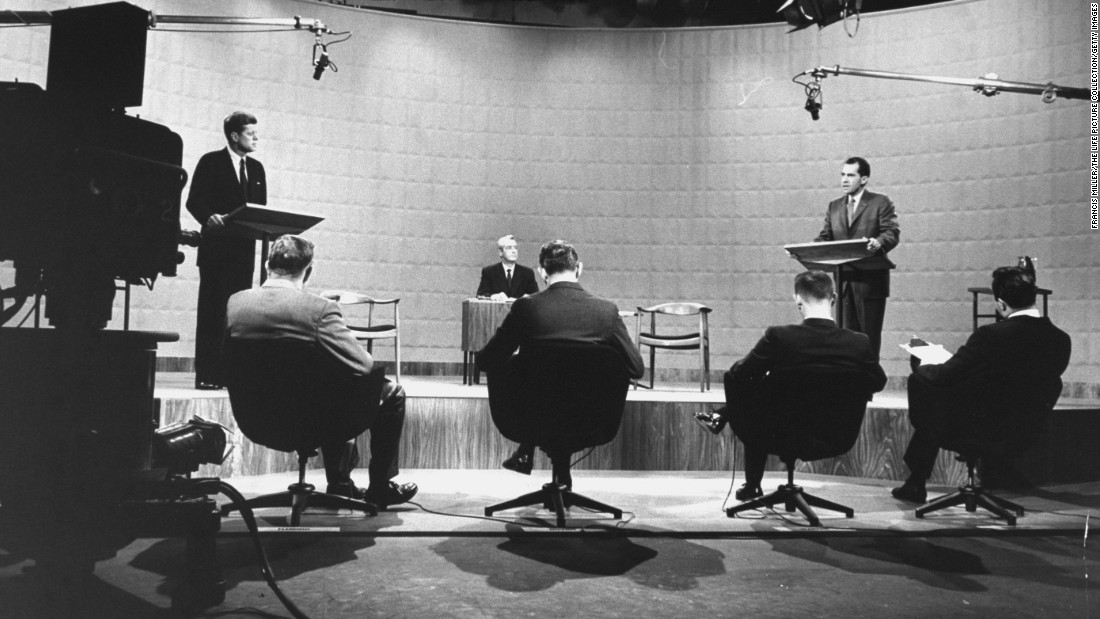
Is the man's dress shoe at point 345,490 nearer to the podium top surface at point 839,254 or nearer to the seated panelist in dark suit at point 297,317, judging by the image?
the seated panelist in dark suit at point 297,317

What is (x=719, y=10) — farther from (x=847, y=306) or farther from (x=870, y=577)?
(x=870, y=577)

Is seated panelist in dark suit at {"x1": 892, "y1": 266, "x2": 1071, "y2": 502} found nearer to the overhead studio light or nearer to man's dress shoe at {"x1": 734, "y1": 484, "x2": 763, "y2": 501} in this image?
man's dress shoe at {"x1": 734, "y1": 484, "x2": 763, "y2": 501}

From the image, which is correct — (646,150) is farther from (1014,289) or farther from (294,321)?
(294,321)

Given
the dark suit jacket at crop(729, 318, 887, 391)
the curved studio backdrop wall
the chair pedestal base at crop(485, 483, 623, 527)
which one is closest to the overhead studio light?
the curved studio backdrop wall

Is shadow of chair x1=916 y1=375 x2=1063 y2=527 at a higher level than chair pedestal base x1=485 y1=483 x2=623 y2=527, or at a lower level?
higher

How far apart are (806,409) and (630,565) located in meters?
1.05

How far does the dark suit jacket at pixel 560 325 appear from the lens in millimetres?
3461

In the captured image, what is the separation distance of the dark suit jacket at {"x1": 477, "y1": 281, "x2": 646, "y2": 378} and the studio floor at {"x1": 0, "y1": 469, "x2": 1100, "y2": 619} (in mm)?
696

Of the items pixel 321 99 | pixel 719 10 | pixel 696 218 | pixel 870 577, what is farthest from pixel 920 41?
pixel 870 577

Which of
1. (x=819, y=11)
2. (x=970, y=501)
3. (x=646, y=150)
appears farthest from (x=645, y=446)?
(x=646, y=150)

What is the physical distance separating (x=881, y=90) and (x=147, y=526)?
287 inches

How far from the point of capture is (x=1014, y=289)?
377cm

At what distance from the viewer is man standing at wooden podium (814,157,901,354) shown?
5418 mm

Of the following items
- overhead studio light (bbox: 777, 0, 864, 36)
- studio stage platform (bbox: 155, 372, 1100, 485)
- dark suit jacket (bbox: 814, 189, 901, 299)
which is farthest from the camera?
overhead studio light (bbox: 777, 0, 864, 36)
